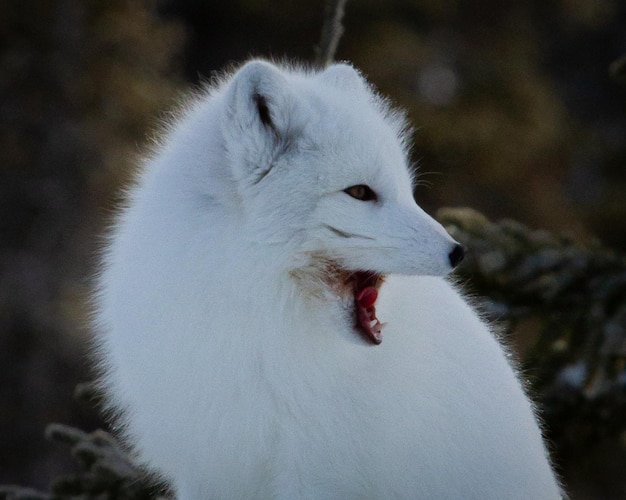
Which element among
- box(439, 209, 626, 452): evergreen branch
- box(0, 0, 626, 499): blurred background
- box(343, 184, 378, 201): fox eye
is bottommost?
box(343, 184, 378, 201): fox eye

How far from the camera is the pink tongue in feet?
10.1

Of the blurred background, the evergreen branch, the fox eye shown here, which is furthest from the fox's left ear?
the evergreen branch

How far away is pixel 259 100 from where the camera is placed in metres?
3.08

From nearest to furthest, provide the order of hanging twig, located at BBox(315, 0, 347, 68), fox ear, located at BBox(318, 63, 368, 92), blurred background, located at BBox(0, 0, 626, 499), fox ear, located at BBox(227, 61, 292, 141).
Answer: fox ear, located at BBox(227, 61, 292, 141) → fox ear, located at BBox(318, 63, 368, 92) → hanging twig, located at BBox(315, 0, 347, 68) → blurred background, located at BBox(0, 0, 626, 499)

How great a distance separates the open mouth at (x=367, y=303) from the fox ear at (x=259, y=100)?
0.52 metres

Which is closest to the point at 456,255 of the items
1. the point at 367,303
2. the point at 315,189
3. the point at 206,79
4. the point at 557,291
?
the point at 367,303

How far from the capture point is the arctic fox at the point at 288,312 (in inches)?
120

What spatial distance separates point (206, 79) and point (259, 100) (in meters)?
1.21

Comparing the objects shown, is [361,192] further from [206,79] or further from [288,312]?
[206,79]

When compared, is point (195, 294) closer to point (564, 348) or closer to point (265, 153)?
point (265, 153)

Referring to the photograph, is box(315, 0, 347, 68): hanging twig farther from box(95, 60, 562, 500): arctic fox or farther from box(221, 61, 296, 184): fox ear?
box(221, 61, 296, 184): fox ear

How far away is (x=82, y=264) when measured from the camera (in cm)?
1057

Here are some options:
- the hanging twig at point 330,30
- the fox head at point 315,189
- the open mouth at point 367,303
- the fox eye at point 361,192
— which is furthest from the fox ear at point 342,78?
the open mouth at point 367,303

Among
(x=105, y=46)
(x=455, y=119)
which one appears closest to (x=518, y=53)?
(x=455, y=119)
